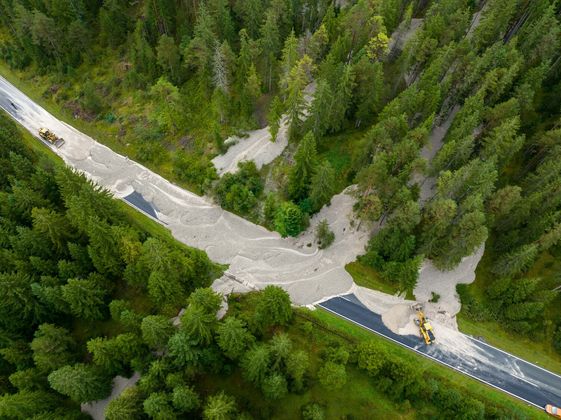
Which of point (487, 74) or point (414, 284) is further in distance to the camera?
point (487, 74)

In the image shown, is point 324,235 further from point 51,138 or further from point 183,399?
point 51,138

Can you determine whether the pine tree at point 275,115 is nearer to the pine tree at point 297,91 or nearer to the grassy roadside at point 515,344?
the pine tree at point 297,91

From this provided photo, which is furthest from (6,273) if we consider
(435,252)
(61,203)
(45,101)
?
(435,252)

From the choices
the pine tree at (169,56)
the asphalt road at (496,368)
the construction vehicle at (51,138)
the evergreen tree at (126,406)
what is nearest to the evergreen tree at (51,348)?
the evergreen tree at (126,406)

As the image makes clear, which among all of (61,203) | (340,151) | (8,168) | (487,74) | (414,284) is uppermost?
(487,74)

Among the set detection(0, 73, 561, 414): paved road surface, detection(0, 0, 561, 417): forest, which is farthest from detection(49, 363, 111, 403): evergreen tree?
detection(0, 73, 561, 414): paved road surface

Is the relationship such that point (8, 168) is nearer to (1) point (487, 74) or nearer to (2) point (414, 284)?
(2) point (414, 284)

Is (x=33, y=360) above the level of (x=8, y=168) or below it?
below
